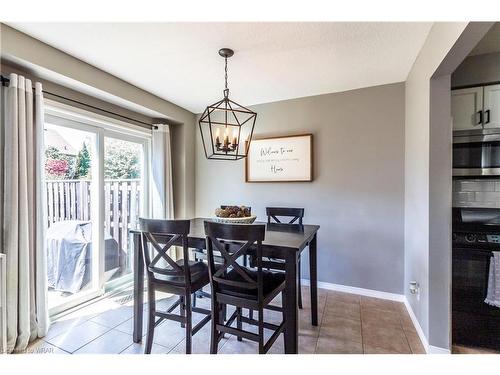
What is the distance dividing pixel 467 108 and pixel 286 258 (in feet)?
6.52

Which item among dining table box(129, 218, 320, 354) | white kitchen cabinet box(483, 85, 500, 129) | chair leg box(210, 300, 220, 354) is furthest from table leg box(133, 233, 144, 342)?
white kitchen cabinet box(483, 85, 500, 129)

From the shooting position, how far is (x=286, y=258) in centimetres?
167

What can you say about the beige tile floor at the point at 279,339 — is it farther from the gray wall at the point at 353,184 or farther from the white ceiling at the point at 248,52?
the white ceiling at the point at 248,52

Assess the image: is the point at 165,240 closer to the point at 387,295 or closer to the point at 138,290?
the point at 138,290

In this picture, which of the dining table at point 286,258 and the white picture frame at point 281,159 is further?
the white picture frame at point 281,159

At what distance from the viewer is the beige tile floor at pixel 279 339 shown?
76.5 inches

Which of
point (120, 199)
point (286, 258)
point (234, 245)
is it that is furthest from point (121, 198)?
point (286, 258)

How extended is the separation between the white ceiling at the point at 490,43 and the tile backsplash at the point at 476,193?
3.56ft

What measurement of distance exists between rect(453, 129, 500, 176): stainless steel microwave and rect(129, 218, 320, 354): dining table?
1.32 meters

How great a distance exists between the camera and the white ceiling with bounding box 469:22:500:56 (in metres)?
1.82

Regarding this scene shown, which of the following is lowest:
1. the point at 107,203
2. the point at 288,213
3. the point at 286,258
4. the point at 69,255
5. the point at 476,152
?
the point at 69,255

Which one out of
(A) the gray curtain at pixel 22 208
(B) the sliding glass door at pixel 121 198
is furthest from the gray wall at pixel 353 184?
(A) the gray curtain at pixel 22 208
